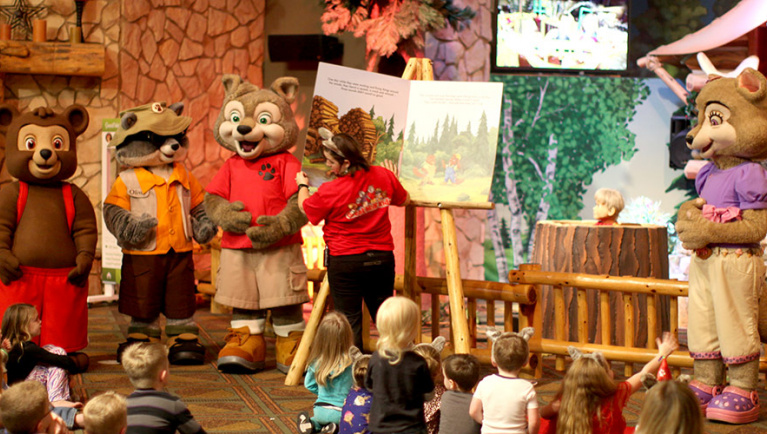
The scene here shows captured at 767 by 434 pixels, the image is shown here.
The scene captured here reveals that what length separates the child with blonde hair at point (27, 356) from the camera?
3.90 metres

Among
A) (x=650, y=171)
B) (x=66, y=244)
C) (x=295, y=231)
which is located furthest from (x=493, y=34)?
(x=66, y=244)

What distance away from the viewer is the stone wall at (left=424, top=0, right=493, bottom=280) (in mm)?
7453

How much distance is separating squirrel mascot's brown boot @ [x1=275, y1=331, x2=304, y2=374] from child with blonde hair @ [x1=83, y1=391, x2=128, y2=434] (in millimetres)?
2566

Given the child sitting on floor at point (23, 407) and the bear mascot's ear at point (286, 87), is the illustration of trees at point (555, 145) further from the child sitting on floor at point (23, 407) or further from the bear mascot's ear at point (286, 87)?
the child sitting on floor at point (23, 407)

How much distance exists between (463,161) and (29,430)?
2.88 m

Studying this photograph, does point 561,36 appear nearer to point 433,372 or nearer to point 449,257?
point 449,257

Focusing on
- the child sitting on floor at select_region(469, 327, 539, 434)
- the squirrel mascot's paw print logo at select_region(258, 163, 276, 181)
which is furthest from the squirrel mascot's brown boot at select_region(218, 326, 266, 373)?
the child sitting on floor at select_region(469, 327, 539, 434)

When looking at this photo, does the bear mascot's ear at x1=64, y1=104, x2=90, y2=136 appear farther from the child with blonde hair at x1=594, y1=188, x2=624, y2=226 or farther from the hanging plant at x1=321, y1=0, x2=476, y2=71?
the child with blonde hair at x1=594, y1=188, x2=624, y2=226

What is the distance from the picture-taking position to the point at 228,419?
4.17 m

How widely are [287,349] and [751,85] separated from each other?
9.48ft

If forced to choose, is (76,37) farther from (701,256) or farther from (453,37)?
(701,256)

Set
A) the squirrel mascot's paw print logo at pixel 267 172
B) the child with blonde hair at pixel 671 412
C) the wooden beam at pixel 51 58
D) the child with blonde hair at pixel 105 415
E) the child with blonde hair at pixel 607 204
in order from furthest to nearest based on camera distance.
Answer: the wooden beam at pixel 51 58 < the child with blonde hair at pixel 607 204 < the squirrel mascot's paw print logo at pixel 267 172 < the child with blonde hair at pixel 105 415 < the child with blonde hair at pixel 671 412

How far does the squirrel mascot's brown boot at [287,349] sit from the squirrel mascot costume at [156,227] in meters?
0.51

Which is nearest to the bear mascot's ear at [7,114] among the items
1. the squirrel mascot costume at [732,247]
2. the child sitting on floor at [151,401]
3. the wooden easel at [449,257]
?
the wooden easel at [449,257]
